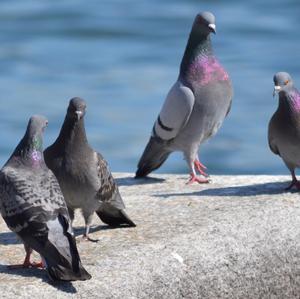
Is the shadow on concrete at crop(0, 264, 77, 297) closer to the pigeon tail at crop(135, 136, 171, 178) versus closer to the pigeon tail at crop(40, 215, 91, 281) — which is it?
the pigeon tail at crop(40, 215, 91, 281)

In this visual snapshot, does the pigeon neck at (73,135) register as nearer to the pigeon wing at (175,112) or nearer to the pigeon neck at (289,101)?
the pigeon neck at (289,101)

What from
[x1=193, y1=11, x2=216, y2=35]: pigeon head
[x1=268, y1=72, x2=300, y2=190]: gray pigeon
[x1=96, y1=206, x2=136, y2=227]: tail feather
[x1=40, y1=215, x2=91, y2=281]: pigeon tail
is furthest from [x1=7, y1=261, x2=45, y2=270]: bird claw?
[x1=193, y1=11, x2=216, y2=35]: pigeon head

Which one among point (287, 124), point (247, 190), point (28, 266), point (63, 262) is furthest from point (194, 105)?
point (63, 262)

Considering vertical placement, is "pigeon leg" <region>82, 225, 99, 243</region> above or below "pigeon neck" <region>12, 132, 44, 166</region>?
below

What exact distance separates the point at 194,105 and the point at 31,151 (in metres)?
3.47

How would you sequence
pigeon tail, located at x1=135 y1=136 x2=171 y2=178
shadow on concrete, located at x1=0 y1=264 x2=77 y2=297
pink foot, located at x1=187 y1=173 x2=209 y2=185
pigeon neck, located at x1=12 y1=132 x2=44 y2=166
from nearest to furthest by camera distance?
shadow on concrete, located at x1=0 y1=264 x2=77 y2=297, pigeon neck, located at x1=12 y1=132 x2=44 y2=166, pink foot, located at x1=187 y1=173 x2=209 y2=185, pigeon tail, located at x1=135 y1=136 x2=171 y2=178

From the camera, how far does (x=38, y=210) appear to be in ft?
25.9

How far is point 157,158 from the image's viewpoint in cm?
1198

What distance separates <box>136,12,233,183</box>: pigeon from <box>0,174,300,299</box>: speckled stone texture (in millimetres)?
1540

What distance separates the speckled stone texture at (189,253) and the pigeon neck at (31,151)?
0.70 meters

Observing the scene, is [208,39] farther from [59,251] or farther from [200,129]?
[59,251]

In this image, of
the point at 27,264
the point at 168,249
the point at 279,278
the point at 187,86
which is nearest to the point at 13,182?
the point at 27,264

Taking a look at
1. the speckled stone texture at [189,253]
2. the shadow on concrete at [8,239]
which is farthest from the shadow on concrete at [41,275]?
the shadow on concrete at [8,239]

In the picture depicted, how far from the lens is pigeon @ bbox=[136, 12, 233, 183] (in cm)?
1155
